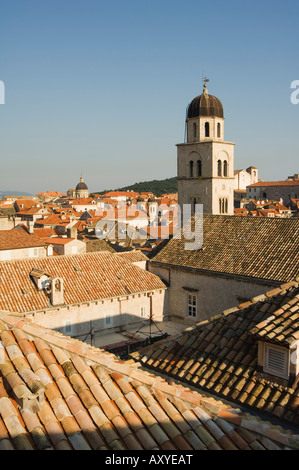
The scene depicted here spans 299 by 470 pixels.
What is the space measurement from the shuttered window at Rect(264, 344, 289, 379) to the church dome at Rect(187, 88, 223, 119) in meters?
25.8

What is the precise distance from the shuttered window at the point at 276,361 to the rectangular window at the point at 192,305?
1478cm

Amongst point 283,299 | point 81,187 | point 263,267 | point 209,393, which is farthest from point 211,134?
point 81,187

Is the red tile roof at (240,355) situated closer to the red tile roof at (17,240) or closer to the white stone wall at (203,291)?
the white stone wall at (203,291)

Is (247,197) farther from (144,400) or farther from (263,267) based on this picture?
(144,400)

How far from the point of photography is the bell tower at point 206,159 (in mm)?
31750

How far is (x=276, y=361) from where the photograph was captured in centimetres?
876

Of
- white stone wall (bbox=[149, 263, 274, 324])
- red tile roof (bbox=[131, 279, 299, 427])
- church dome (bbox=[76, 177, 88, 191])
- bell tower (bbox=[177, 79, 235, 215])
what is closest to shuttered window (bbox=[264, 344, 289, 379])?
red tile roof (bbox=[131, 279, 299, 427])

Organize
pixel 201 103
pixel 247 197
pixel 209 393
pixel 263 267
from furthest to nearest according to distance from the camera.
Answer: pixel 247 197 < pixel 201 103 < pixel 263 267 < pixel 209 393

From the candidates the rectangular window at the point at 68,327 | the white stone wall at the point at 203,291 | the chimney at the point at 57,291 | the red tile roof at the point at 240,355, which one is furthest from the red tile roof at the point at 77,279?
the red tile roof at the point at 240,355

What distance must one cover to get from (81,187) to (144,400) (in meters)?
170

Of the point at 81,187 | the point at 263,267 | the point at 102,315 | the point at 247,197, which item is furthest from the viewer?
the point at 81,187

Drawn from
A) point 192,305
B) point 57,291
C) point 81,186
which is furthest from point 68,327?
point 81,186

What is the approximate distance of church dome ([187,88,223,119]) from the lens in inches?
1261

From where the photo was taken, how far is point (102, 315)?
22047 millimetres
